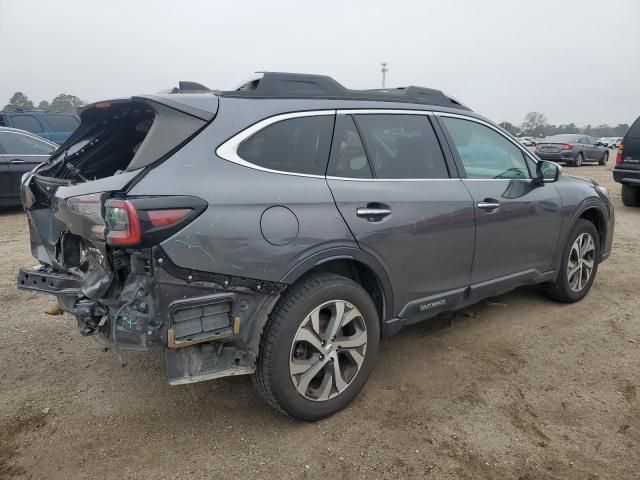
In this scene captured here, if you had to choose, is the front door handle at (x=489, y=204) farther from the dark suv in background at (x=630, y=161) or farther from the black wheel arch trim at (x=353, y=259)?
the dark suv in background at (x=630, y=161)

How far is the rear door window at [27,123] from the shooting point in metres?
12.7

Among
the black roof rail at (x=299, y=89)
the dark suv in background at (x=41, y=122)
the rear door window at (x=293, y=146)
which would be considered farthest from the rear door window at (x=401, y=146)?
the dark suv in background at (x=41, y=122)

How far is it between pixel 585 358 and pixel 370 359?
5.60 feet

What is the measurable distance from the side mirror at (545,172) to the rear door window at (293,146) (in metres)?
2.04

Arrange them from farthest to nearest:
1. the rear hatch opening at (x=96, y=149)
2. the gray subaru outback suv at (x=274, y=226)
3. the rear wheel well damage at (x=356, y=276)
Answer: the rear hatch opening at (x=96, y=149), the rear wheel well damage at (x=356, y=276), the gray subaru outback suv at (x=274, y=226)

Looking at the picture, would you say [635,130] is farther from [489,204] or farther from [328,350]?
[328,350]

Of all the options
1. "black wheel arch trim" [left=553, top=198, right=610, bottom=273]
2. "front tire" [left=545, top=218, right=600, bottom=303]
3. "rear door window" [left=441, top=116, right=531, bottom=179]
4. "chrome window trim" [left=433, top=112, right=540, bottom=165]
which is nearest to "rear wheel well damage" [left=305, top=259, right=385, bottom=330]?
"rear door window" [left=441, top=116, right=531, bottom=179]

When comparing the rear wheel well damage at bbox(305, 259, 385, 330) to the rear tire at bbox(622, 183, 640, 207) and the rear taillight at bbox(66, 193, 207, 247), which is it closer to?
the rear taillight at bbox(66, 193, 207, 247)

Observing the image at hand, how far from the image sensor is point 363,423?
2.74 m

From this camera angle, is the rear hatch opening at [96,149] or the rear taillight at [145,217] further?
the rear hatch opening at [96,149]

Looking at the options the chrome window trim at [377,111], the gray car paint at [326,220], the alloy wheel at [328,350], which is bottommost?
the alloy wheel at [328,350]

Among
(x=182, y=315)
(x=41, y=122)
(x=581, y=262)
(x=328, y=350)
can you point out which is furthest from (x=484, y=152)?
(x=41, y=122)

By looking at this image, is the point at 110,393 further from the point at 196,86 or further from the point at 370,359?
the point at 196,86

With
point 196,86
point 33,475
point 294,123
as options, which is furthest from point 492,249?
point 33,475
